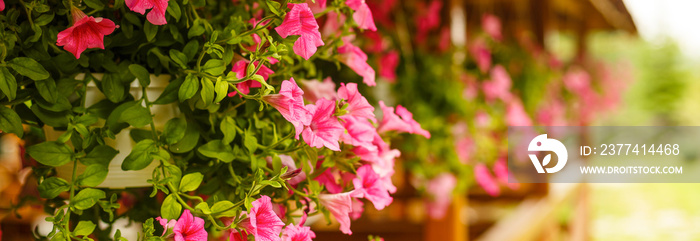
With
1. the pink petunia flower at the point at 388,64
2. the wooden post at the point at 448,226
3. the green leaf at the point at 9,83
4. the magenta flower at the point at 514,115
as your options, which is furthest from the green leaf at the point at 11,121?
the magenta flower at the point at 514,115

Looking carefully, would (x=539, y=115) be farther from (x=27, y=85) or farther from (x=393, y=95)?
Result: (x=27, y=85)

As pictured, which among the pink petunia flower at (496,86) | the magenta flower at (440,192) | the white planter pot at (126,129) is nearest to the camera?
the white planter pot at (126,129)

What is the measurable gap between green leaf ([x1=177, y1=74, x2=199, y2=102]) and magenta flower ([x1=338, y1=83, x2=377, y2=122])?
0.14 meters

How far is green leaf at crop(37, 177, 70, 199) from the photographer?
613 millimetres

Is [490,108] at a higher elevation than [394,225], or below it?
higher

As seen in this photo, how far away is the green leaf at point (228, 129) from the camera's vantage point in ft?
2.10

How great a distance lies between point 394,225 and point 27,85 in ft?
6.80

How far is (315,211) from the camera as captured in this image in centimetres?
71

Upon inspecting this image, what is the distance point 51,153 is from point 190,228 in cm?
16

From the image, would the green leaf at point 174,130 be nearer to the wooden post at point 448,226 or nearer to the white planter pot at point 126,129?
the white planter pot at point 126,129

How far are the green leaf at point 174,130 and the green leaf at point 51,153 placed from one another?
9 centimetres

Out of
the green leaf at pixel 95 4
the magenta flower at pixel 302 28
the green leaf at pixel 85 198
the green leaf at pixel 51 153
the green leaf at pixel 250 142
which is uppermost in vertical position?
the magenta flower at pixel 302 28

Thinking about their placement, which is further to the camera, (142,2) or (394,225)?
(394,225)

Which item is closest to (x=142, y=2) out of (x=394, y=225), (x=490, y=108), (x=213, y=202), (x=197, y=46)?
(x=197, y=46)
